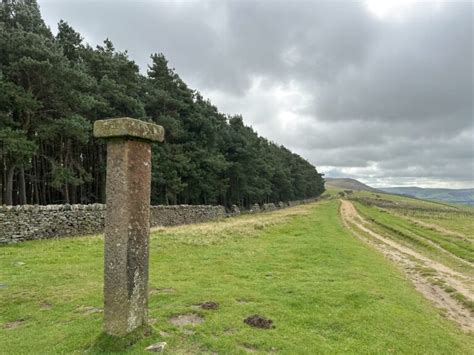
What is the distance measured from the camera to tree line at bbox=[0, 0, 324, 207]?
23.1 m

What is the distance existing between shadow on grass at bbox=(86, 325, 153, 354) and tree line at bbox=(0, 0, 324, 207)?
1770 centimetres

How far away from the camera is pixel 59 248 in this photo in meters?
16.6

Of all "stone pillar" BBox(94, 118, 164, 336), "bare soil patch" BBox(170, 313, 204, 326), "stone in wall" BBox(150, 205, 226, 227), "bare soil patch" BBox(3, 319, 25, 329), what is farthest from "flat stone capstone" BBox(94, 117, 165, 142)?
"stone in wall" BBox(150, 205, 226, 227)

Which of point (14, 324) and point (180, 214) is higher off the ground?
point (180, 214)

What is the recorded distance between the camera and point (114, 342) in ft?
20.5

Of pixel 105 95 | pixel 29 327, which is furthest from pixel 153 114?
pixel 29 327

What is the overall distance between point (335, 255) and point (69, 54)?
108ft

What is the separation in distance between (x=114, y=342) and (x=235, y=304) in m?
3.61

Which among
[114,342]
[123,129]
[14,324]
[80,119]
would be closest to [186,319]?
[114,342]

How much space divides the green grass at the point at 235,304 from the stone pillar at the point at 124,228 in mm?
545

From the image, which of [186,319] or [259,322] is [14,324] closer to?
[186,319]

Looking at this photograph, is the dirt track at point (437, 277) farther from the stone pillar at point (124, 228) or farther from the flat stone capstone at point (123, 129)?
the flat stone capstone at point (123, 129)

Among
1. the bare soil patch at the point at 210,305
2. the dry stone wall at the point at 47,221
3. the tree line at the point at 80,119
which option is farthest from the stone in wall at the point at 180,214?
the bare soil patch at the point at 210,305

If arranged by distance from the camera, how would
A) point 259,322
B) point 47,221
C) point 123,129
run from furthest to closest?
1. point 47,221
2. point 259,322
3. point 123,129
